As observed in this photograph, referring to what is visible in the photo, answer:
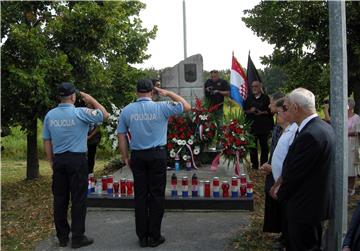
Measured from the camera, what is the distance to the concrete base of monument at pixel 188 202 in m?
6.91

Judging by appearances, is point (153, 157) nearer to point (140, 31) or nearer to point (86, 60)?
point (86, 60)

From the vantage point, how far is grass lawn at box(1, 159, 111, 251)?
619 centimetres

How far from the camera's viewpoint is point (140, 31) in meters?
14.8

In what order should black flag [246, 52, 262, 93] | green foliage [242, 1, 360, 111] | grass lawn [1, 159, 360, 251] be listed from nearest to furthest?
grass lawn [1, 159, 360, 251], green foliage [242, 1, 360, 111], black flag [246, 52, 262, 93]

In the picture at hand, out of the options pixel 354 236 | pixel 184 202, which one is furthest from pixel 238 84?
pixel 354 236

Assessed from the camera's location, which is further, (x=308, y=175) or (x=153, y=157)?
(x=153, y=157)

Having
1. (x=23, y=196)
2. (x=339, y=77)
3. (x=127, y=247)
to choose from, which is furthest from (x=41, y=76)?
(x=339, y=77)

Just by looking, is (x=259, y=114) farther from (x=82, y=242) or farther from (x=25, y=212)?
(x=82, y=242)

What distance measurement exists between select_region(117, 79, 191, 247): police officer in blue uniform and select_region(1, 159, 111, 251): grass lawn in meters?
1.44

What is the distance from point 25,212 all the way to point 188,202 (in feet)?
8.96

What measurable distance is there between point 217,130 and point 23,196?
12.8 ft

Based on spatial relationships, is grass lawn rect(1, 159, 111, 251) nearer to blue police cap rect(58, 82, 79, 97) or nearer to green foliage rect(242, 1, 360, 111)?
blue police cap rect(58, 82, 79, 97)

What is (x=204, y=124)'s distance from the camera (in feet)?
30.1

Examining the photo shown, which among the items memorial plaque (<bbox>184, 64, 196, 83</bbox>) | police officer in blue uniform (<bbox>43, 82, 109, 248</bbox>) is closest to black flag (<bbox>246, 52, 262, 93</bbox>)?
memorial plaque (<bbox>184, 64, 196, 83</bbox>)
